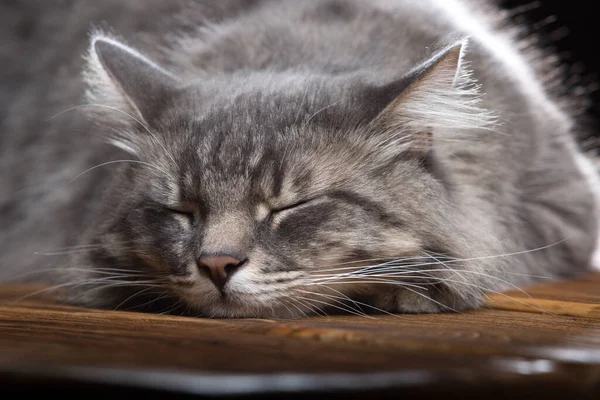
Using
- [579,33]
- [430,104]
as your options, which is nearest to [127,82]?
[430,104]

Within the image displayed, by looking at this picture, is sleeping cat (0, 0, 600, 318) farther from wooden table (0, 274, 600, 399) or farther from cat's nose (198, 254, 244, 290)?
wooden table (0, 274, 600, 399)

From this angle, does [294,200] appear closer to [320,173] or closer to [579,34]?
[320,173]

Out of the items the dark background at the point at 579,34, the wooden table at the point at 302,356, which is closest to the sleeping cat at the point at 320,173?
the wooden table at the point at 302,356

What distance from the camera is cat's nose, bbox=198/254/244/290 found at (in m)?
1.45

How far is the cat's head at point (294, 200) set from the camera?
1.52 metres

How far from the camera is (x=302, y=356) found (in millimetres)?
955

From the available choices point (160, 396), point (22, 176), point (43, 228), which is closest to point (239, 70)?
point (43, 228)

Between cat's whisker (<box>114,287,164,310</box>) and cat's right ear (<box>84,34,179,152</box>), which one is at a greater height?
cat's right ear (<box>84,34,179,152</box>)

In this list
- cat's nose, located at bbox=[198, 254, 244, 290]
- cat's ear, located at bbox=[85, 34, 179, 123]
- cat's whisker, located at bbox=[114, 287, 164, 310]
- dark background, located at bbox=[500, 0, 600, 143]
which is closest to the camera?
cat's nose, located at bbox=[198, 254, 244, 290]

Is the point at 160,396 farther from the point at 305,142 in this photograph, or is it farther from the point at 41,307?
the point at 41,307

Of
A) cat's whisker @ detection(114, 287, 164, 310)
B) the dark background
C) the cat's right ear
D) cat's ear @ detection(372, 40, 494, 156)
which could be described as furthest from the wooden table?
the dark background

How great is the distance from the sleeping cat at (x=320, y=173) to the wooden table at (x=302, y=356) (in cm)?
A: 14

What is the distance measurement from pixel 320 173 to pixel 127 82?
55 cm

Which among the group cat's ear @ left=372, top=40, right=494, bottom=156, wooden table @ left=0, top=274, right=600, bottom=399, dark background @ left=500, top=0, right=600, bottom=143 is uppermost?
dark background @ left=500, top=0, right=600, bottom=143
